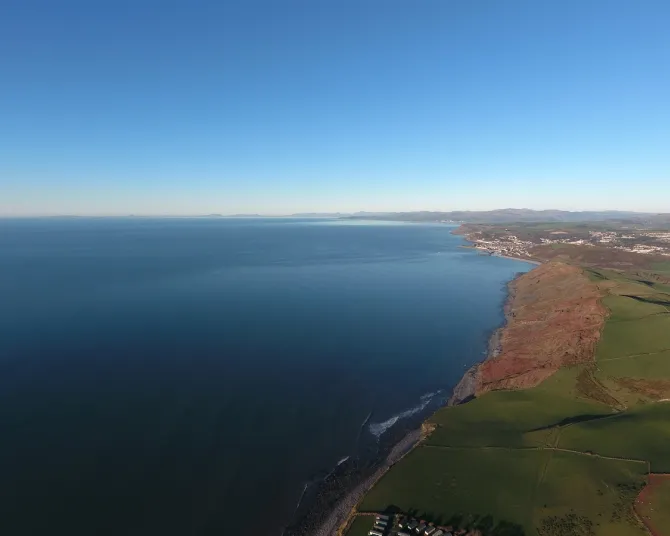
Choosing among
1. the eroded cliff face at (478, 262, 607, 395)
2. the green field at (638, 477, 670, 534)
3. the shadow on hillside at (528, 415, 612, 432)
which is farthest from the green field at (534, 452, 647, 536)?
the eroded cliff face at (478, 262, 607, 395)

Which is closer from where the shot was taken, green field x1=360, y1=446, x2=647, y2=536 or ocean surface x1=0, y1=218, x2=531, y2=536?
green field x1=360, y1=446, x2=647, y2=536

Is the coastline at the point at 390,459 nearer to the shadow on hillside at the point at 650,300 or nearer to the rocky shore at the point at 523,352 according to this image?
the rocky shore at the point at 523,352

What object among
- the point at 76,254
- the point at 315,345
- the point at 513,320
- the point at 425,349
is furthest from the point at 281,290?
the point at 76,254

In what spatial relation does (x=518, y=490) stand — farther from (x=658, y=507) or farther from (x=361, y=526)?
(x=361, y=526)

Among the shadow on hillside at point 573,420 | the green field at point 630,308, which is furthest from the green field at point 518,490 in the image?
the green field at point 630,308

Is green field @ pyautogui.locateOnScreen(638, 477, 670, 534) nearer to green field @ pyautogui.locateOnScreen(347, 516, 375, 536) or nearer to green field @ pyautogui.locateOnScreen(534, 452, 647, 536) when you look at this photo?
green field @ pyautogui.locateOnScreen(534, 452, 647, 536)

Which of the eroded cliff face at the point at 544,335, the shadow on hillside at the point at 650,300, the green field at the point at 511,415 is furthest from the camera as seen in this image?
the shadow on hillside at the point at 650,300

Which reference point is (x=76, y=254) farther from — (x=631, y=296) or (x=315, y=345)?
(x=631, y=296)
